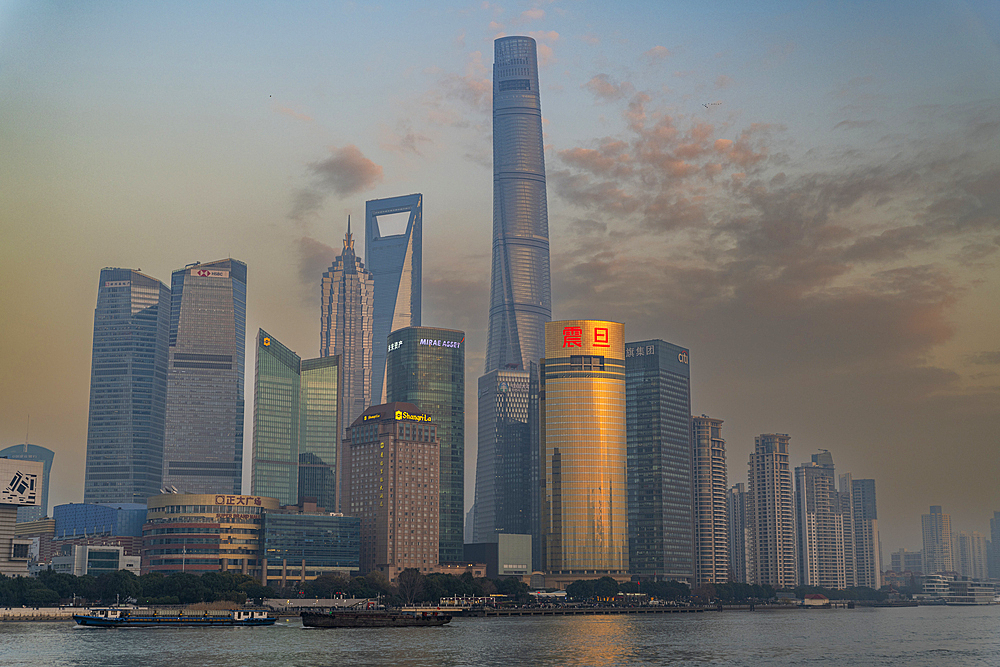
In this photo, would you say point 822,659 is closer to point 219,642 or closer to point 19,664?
point 219,642

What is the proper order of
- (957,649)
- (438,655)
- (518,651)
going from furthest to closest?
(957,649)
(518,651)
(438,655)

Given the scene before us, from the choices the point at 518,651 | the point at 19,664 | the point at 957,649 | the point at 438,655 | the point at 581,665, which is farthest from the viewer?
the point at 957,649

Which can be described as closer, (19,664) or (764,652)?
(19,664)

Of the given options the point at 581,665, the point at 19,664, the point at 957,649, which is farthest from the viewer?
the point at 957,649

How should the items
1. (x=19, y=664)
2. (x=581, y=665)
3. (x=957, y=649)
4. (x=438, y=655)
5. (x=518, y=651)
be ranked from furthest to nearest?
(x=957, y=649) < (x=518, y=651) < (x=438, y=655) < (x=581, y=665) < (x=19, y=664)

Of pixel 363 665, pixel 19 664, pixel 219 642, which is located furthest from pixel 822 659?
pixel 19 664

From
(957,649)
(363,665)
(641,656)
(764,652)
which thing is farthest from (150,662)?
(957,649)

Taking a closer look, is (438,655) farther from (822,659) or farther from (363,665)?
(822,659)

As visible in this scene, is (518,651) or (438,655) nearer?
(438,655)
